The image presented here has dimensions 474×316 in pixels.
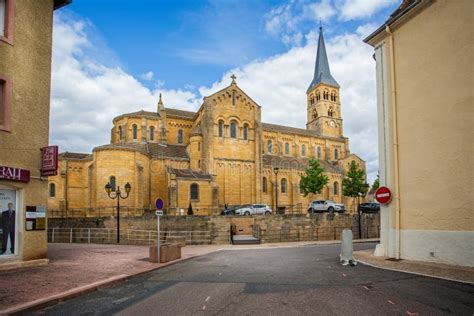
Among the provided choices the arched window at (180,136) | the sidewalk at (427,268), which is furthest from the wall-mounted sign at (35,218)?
the arched window at (180,136)

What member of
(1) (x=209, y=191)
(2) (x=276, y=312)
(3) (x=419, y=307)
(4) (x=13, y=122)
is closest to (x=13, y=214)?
(4) (x=13, y=122)

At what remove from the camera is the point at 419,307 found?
→ 6.80 metres

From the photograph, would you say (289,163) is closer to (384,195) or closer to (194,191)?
(194,191)

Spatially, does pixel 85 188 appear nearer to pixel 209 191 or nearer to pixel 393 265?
pixel 209 191

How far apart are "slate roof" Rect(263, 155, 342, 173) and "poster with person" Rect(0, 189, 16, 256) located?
39.7 m

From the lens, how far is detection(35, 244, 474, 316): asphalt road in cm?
677

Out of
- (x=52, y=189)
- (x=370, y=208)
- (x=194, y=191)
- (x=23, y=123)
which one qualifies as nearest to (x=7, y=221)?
(x=23, y=123)

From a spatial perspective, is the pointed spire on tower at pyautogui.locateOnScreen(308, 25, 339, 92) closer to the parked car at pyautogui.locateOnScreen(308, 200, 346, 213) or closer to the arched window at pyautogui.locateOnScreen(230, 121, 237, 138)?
the arched window at pyautogui.locateOnScreen(230, 121, 237, 138)

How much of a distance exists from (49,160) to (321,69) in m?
68.6

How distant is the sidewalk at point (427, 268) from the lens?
9888 millimetres

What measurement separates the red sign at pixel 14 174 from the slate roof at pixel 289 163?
1553 inches

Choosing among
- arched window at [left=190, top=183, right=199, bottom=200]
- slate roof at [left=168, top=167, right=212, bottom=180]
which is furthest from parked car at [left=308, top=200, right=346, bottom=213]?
arched window at [left=190, top=183, right=199, bottom=200]

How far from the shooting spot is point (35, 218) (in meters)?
13.0

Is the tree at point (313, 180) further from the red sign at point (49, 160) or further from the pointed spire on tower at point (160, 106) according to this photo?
the red sign at point (49, 160)
